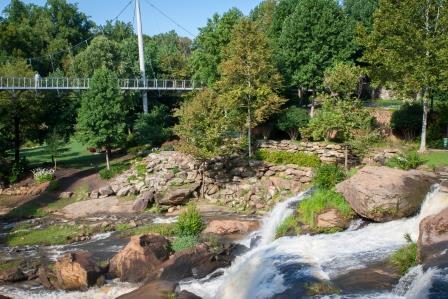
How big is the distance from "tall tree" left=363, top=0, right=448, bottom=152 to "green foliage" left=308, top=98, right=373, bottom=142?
10.5ft

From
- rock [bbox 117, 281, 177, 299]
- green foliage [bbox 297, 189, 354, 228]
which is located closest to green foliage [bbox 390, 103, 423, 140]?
green foliage [bbox 297, 189, 354, 228]

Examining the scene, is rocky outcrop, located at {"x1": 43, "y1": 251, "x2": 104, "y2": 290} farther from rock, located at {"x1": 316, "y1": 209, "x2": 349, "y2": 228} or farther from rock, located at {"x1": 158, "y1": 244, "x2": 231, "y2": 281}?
rock, located at {"x1": 316, "y1": 209, "x2": 349, "y2": 228}

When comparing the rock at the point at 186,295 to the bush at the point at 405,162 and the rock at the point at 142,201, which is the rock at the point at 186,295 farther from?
the rock at the point at 142,201

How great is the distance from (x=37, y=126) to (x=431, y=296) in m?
40.7

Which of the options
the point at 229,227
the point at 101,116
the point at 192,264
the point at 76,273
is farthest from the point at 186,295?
the point at 101,116

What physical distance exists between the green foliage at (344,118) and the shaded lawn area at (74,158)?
2082 cm

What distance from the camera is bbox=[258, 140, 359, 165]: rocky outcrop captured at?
32.3m

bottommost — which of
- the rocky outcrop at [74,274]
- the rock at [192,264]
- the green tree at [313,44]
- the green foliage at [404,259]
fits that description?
the rocky outcrop at [74,274]

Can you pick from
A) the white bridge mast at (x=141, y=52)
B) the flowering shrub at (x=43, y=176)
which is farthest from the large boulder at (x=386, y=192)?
the white bridge mast at (x=141, y=52)

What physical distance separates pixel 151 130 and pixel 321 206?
2619cm

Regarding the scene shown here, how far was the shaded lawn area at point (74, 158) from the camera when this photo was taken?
4356cm

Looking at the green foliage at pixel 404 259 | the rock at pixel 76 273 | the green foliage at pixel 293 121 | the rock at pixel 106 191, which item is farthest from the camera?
the green foliage at pixel 293 121

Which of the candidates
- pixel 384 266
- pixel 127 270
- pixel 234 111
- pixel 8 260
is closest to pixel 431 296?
pixel 384 266

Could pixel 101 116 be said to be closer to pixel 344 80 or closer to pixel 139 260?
pixel 344 80
